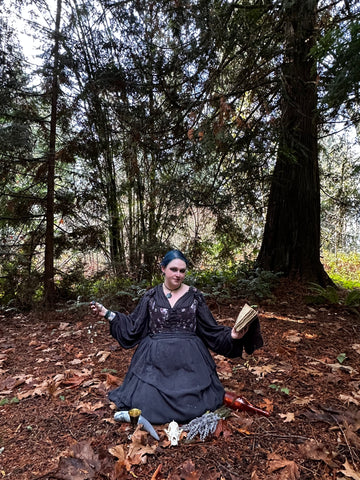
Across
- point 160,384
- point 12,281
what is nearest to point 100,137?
point 12,281

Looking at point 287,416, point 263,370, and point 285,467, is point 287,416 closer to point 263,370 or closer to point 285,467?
point 285,467

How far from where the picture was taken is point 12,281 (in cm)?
699

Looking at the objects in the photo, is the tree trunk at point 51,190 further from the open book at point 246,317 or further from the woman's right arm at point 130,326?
the open book at point 246,317

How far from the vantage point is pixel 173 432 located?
254cm

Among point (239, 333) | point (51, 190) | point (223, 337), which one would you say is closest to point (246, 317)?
point (239, 333)

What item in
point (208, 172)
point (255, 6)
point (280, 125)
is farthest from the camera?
point (208, 172)

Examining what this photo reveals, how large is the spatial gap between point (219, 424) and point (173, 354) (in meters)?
0.67

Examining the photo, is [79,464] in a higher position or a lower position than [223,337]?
lower

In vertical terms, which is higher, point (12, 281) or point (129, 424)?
point (12, 281)

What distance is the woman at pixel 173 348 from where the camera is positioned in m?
2.75

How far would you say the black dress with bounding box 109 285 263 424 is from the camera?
2.74 metres

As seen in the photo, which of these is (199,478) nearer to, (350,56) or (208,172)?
(350,56)

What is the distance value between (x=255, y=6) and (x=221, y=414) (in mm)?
5599

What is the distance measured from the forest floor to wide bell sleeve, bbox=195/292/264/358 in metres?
0.55
